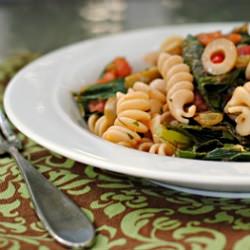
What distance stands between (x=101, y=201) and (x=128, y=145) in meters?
0.20

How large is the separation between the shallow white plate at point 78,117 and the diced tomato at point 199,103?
0.30 meters

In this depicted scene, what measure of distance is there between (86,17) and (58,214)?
2.63m

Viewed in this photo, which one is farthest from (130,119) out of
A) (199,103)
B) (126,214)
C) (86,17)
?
(86,17)

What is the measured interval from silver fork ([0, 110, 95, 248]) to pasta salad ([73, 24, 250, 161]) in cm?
20

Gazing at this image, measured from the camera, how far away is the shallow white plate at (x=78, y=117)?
113 centimetres

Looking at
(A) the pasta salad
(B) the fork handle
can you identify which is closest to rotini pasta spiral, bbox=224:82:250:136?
(A) the pasta salad

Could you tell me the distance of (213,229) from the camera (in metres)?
1.12

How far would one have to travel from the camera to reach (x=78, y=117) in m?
1.64

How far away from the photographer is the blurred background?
3115 millimetres

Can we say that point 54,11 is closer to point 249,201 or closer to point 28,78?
point 28,78

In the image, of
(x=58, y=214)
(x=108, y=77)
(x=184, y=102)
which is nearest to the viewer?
(x=58, y=214)

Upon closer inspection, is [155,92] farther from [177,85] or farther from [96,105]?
[96,105]

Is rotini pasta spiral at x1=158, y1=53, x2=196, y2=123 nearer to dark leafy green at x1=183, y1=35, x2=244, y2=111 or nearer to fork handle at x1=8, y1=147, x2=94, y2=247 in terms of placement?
dark leafy green at x1=183, y1=35, x2=244, y2=111

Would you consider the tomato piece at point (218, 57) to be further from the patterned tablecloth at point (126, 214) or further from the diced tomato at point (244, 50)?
the patterned tablecloth at point (126, 214)
